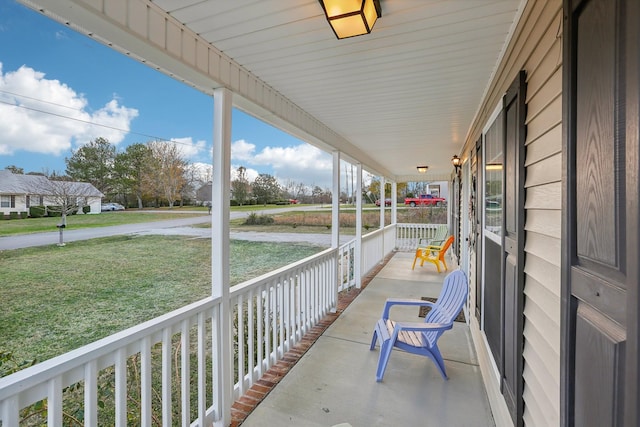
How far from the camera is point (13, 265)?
1.24 m

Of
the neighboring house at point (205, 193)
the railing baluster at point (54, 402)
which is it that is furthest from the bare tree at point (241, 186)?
the railing baluster at point (54, 402)

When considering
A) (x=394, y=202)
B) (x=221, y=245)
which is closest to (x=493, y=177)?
(x=221, y=245)

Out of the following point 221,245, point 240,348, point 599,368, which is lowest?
point 240,348

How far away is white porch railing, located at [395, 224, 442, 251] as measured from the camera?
10281 mm

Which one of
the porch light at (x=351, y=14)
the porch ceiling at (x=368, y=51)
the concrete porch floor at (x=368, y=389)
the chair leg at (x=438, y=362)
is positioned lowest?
the concrete porch floor at (x=368, y=389)

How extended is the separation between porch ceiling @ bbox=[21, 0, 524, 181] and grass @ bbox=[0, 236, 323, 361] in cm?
109

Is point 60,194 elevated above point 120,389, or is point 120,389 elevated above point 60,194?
point 60,194

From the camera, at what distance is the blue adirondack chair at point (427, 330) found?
2688 mm

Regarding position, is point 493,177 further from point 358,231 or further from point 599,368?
point 358,231

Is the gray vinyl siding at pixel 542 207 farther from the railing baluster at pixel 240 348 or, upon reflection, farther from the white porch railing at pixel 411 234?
Result: the white porch railing at pixel 411 234

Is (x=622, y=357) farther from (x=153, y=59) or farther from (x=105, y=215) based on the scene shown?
(x=153, y=59)

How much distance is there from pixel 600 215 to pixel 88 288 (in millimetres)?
1953

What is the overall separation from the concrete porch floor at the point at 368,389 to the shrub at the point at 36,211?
1868mm

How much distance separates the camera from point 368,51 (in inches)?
82.3
